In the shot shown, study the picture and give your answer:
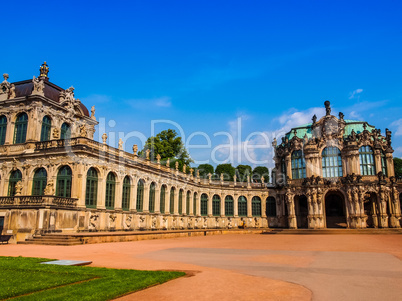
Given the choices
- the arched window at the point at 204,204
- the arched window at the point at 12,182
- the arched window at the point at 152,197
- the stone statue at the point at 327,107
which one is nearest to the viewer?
the arched window at the point at 12,182

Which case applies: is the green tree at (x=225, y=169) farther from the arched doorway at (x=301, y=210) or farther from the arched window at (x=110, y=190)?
the arched window at (x=110, y=190)

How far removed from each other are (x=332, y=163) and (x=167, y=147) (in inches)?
1070

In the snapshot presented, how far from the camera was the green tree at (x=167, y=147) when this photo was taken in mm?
59969

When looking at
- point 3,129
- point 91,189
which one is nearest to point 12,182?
point 3,129

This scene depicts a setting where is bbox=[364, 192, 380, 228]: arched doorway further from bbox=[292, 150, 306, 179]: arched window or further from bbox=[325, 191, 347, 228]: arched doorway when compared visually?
bbox=[292, 150, 306, 179]: arched window

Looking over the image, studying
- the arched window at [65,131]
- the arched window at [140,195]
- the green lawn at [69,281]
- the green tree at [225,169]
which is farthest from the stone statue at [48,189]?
the green tree at [225,169]

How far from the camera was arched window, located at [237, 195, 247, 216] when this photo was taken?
57.2m

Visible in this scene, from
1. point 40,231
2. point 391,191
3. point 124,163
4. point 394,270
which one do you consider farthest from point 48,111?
point 391,191

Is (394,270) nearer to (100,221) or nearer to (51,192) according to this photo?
(51,192)

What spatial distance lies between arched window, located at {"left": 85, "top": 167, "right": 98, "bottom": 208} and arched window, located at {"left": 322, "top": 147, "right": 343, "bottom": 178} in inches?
1390

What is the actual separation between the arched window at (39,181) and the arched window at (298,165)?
123 feet

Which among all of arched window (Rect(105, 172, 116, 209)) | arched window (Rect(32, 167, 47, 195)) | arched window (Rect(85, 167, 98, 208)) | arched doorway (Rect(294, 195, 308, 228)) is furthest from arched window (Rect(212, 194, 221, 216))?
arched window (Rect(32, 167, 47, 195))

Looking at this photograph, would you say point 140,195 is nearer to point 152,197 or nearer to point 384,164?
point 152,197

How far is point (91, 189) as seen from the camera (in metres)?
31.5
